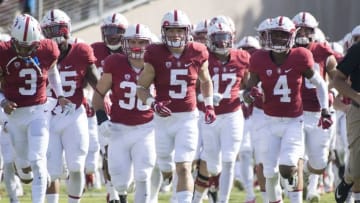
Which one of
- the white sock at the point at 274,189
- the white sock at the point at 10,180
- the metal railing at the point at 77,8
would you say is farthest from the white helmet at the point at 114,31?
the metal railing at the point at 77,8

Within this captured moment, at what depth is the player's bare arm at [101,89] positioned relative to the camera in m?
10.6

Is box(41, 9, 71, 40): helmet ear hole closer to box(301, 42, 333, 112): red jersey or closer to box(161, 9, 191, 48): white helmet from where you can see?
box(161, 9, 191, 48): white helmet

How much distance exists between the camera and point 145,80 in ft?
33.7

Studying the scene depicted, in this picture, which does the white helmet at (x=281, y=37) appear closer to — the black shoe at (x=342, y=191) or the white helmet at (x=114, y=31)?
the black shoe at (x=342, y=191)

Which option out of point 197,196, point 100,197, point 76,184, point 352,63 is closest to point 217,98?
point 197,196

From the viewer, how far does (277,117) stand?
10.9 meters

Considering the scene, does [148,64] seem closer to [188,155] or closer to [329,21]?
[188,155]

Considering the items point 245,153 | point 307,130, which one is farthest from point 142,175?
point 245,153

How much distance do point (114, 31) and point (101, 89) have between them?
187cm

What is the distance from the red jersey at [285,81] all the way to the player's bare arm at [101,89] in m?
1.38

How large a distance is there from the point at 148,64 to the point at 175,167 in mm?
880

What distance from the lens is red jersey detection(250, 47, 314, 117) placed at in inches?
429

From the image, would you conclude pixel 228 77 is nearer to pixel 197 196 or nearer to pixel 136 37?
pixel 197 196

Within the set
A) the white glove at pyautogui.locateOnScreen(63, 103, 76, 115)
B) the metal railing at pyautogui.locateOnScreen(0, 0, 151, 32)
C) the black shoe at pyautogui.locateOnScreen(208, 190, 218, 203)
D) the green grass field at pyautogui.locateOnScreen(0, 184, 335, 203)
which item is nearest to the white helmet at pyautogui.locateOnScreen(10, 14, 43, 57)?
the white glove at pyautogui.locateOnScreen(63, 103, 76, 115)
